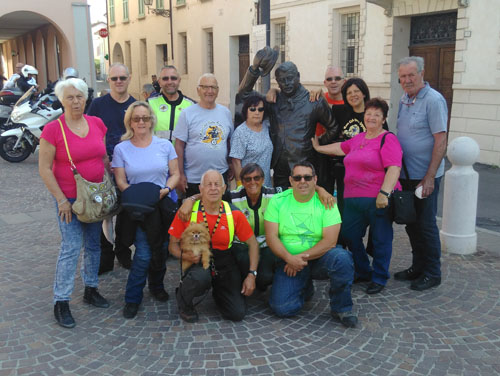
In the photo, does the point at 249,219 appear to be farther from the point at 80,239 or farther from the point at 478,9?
the point at 478,9

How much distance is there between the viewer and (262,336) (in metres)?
3.57

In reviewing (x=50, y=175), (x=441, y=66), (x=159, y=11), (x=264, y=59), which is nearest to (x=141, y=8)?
(x=159, y=11)

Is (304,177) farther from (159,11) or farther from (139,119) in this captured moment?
(159,11)

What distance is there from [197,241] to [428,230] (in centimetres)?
205

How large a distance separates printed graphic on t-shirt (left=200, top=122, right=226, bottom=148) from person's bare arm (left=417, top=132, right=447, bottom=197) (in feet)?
5.92

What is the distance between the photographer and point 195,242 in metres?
3.69

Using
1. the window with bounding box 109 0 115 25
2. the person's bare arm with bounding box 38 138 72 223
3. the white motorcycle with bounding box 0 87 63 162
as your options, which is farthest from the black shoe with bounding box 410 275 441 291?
the window with bounding box 109 0 115 25

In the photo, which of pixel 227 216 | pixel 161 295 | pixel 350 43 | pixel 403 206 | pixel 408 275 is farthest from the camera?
pixel 350 43

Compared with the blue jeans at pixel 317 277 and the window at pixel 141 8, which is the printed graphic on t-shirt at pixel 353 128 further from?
the window at pixel 141 8

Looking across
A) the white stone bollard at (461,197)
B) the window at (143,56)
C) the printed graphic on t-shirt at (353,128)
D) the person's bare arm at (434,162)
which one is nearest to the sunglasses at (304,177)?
the printed graphic on t-shirt at (353,128)

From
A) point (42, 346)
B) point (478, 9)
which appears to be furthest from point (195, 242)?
point (478, 9)

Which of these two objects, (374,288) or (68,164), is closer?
(68,164)

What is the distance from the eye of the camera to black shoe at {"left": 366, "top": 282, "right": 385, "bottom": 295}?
13.9ft

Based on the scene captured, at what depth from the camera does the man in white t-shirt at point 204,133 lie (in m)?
4.49
